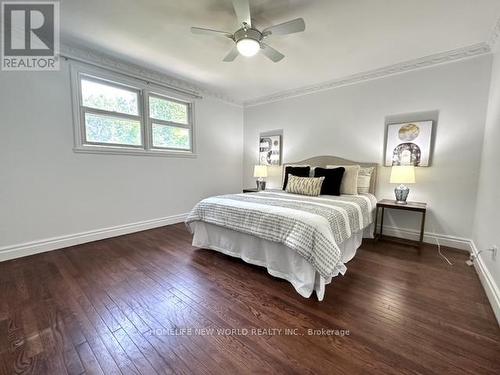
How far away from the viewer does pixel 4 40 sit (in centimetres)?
240

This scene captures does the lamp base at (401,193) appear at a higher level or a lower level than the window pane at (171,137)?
lower

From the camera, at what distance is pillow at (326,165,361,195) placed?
10.7 feet

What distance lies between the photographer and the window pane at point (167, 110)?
372 centimetres

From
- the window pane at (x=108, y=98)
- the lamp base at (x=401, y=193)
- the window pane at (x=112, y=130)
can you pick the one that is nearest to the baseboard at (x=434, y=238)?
the lamp base at (x=401, y=193)

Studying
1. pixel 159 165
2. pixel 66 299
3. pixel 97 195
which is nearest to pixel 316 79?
pixel 159 165

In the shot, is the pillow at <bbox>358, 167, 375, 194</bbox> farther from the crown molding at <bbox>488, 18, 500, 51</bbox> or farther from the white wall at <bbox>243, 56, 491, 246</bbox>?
the crown molding at <bbox>488, 18, 500, 51</bbox>

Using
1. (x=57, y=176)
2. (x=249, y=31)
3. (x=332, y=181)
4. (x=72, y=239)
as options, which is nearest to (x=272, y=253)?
(x=332, y=181)

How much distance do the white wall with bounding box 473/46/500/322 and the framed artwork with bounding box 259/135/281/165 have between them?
3027 millimetres

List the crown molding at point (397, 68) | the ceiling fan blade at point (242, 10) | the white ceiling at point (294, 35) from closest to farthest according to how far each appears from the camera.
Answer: the ceiling fan blade at point (242, 10) < the white ceiling at point (294, 35) < the crown molding at point (397, 68)

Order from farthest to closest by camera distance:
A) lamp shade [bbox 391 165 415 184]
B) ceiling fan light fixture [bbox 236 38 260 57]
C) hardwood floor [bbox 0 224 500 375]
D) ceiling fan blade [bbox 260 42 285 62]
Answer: lamp shade [bbox 391 165 415 184]
ceiling fan blade [bbox 260 42 285 62]
ceiling fan light fixture [bbox 236 38 260 57]
hardwood floor [bbox 0 224 500 375]

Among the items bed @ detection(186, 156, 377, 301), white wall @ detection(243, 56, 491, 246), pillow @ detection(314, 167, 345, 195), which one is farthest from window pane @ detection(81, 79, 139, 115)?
pillow @ detection(314, 167, 345, 195)

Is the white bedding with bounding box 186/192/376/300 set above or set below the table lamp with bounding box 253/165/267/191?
below

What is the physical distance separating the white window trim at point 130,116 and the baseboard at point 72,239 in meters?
1.15

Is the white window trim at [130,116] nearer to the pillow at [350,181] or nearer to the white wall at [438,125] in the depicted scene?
the white wall at [438,125]
